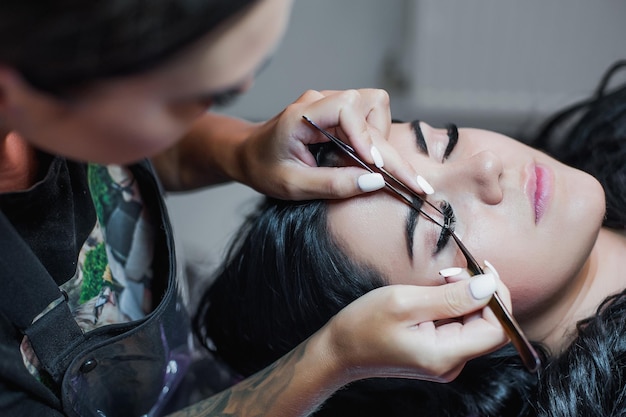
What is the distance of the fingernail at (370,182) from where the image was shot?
916mm

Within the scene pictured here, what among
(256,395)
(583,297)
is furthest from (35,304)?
(583,297)

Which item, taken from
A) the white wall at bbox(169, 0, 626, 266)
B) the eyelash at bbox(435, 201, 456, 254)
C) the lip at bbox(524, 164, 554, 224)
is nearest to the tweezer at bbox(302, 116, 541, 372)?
the eyelash at bbox(435, 201, 456, 254)

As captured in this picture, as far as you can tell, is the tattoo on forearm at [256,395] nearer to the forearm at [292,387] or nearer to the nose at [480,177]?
the forearm at [292,387]

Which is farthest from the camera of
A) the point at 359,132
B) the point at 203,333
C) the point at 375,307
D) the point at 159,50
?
the point at 203,333

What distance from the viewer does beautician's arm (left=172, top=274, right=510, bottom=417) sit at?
2.56 ft

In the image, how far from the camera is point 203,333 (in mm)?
1342

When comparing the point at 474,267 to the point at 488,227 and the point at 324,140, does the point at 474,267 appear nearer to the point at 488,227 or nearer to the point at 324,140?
the point at 488,227

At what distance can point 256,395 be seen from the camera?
95 centimetres

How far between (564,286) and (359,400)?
41 cm

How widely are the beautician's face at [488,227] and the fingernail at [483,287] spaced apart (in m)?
0.15

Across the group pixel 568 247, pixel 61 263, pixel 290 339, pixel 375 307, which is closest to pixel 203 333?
pixel 290 339

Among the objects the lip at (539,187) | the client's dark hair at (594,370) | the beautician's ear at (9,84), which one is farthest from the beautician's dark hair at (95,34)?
the client's dark hair at (594,370)

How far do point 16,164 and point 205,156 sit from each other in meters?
0.42

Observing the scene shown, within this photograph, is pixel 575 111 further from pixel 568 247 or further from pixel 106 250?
pixel 106 250
